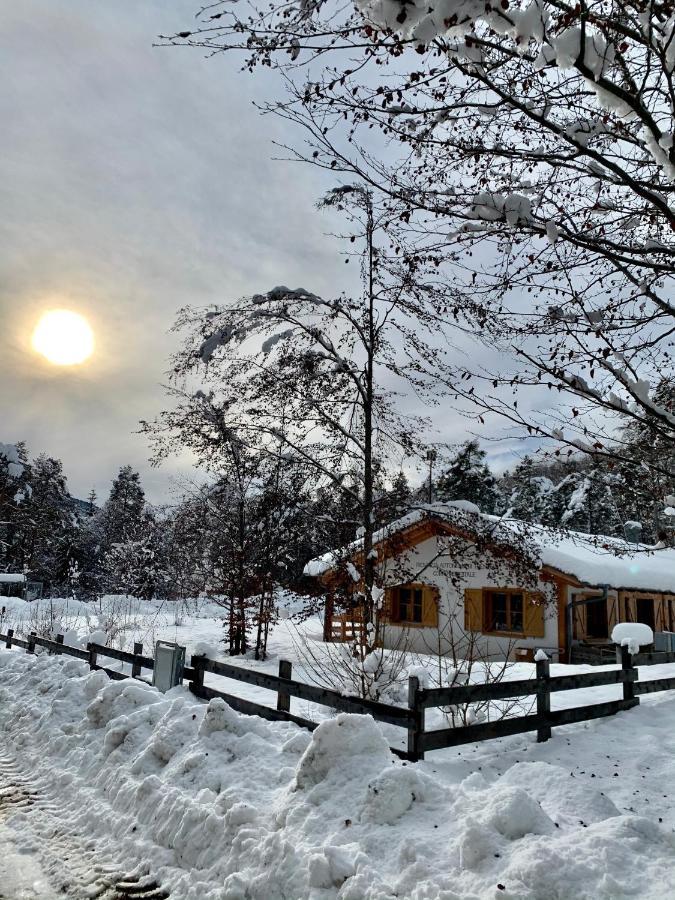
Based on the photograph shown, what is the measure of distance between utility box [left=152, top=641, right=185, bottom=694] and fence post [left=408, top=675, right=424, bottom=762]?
408 cm

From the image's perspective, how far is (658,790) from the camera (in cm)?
491

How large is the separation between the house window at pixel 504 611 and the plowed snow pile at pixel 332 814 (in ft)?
38.7

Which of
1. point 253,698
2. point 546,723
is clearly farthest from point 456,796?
point 253,698

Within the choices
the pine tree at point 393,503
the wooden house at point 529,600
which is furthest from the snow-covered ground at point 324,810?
the wooden house at point 529,600

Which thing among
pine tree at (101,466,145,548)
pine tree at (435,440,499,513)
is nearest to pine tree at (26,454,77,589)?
pine tree at (101,466,145,548)

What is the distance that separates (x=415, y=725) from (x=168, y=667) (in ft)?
14.1

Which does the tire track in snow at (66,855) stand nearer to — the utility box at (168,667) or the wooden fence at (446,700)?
the wooden fence at (446,700)

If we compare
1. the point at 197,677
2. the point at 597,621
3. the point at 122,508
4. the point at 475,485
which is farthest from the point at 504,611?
the point at 122,508

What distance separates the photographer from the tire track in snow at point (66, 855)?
379 cm

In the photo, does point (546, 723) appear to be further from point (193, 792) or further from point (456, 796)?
point (193, 792)

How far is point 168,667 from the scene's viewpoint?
823 cm

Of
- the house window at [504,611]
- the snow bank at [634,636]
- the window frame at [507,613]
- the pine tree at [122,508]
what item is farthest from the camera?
the pine tree at [122,508]

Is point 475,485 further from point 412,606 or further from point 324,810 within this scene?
point 324,810

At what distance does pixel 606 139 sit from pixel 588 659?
15500mm
